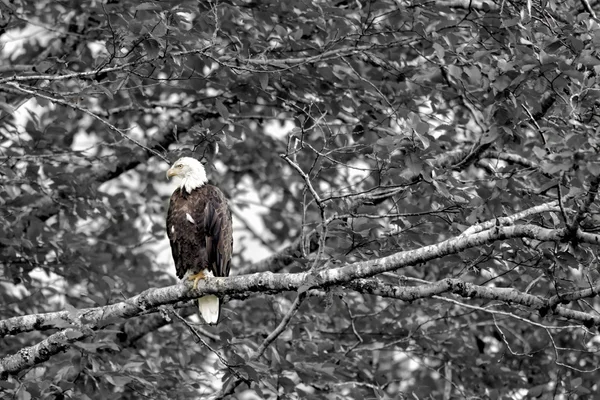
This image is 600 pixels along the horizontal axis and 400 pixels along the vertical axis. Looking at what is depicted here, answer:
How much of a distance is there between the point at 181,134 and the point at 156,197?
1.54 metres

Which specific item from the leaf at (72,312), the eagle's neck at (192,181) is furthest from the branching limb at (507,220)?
the eagle's neck at (192,181)

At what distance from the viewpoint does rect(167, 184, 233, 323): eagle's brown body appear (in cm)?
603

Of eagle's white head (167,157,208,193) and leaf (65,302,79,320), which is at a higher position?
leaf (65,302,79,320)

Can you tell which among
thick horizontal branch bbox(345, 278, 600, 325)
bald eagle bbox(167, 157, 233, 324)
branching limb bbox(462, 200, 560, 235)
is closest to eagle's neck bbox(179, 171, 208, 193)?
bald eagle bbox(167, 157, 233, 324)

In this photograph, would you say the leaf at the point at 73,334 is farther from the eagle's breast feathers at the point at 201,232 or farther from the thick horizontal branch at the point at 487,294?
the eagle's breast feathers at the point at 201,232

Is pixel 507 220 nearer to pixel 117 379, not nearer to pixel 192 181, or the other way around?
pixel 117 379

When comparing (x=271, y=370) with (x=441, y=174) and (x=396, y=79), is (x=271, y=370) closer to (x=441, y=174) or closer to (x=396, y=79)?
(x=441, y=174)

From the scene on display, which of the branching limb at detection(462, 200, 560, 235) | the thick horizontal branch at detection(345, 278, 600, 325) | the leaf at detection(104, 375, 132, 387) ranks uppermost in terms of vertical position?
the branching limb at detection(462, 200, 560, 235)

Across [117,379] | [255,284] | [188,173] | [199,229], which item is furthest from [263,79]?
[117,379]

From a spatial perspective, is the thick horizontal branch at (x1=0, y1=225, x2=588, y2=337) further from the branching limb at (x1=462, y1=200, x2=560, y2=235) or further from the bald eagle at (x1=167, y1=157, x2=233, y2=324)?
the bald eagle at (x1=167, y1=157, x2=233, y2=324)

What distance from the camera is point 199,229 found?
610cm

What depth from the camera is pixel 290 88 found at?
651 centimetres

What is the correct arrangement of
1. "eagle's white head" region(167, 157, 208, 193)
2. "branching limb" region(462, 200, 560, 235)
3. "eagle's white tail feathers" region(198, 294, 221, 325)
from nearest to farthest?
"branching limb" region(462, 200, 560, 235) < "eagle's white tail feathers" region(198, 294, 221, 325) < "eagle's white head" region(167, 157, 208, 193)

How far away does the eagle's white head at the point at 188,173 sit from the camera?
6.20m
